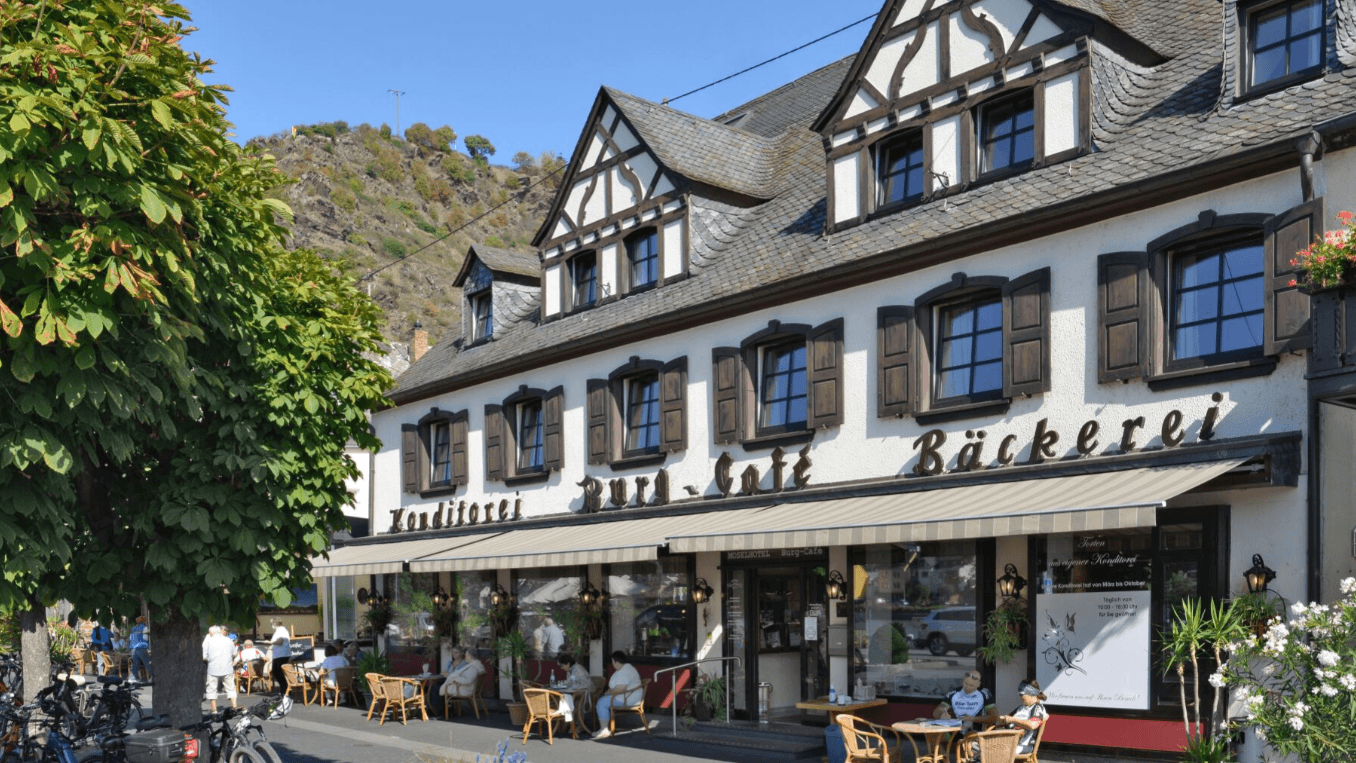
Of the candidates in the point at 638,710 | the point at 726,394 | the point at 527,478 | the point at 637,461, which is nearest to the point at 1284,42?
the point at 726,394

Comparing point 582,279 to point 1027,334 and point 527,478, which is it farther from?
point 1027,334

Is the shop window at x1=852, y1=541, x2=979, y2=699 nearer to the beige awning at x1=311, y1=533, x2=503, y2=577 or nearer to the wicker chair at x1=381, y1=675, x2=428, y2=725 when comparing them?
the wicker chair at x1=381, y1=675, x2=428, y2=725

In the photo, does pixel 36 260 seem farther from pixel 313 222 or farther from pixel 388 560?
pixel 313 222

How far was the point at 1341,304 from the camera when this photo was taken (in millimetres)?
9719

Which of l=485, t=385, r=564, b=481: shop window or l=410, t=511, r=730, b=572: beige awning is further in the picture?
l=485, t=385, r=564, b=481: shop window

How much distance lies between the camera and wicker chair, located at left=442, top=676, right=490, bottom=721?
20062 millimetres

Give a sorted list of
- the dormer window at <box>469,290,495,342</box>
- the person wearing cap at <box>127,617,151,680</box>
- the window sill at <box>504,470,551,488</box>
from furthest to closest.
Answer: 1. the person wearing cap at <box>127,617,151,680</box>
2. the dormer window at <box>469,290,495,342</box>
3. the window sill at <box>504,470,551,488</box>

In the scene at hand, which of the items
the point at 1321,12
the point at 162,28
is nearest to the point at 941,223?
the point at 1321,12

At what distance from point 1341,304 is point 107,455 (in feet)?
32.8

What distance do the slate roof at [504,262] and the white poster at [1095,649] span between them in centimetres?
1418

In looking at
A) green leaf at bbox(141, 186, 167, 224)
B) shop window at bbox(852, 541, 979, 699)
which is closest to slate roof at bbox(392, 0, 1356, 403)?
shop window at bbox(852, 541, 979, 699)

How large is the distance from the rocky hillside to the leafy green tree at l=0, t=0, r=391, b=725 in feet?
207

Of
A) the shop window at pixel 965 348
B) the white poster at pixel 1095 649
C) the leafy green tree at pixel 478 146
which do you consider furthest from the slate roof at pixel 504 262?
the leafy green tree at pixel 478 146

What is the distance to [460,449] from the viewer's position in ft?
77.4
